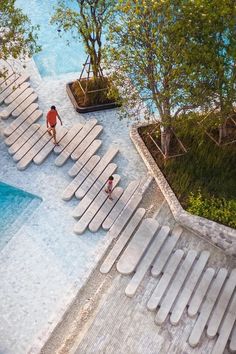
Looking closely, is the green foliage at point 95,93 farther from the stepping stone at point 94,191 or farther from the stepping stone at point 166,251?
the stepping stone at point 166,251

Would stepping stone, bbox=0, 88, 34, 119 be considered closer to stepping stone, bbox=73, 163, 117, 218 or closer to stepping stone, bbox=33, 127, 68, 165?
stepping stone, bbox=33, 127, 68, 165

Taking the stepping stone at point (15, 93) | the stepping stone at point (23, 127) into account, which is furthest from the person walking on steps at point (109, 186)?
the stepping stone at point (15, 93)

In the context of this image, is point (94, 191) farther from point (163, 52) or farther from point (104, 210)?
point (163, 52)

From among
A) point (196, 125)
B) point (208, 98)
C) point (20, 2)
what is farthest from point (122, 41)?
point (20, 2)

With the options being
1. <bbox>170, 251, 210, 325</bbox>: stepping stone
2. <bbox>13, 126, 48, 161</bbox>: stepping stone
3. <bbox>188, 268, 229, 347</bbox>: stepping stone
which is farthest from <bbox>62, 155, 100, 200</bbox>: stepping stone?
<bbox>188, 268, 229, 347</bbox>: stepping stone

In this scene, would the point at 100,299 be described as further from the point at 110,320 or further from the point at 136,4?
the point at 136,4
